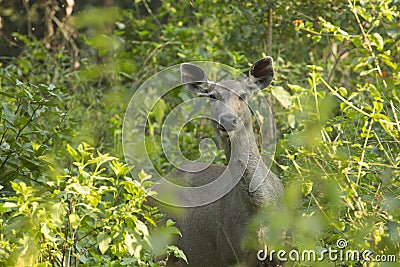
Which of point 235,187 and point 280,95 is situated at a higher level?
point 235,187

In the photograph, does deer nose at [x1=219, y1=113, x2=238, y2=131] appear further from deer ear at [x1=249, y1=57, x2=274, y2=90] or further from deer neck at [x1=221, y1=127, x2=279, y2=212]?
deer ear at [x1=249, y1=57, x2=274, y2=90]

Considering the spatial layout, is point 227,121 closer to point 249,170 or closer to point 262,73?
point 249,170

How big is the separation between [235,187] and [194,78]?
1.10 m

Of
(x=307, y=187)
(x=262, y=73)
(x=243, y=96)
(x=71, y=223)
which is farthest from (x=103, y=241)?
(x=262, y=73)

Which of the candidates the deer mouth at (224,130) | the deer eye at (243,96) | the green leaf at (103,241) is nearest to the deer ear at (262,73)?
the deer eye at (243,96)

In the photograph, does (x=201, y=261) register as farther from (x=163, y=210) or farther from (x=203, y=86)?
(x=203, y=86)

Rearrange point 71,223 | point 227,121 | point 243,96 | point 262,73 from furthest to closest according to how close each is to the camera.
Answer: point 262,73 → point 243,96 → point 227,121 → point 71,223

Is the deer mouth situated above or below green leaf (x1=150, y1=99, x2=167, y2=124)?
above

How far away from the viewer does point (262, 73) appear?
6.17 meters

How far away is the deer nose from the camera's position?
17.8ft

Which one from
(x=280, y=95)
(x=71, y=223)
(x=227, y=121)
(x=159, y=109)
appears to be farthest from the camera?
(x=159, y=109)

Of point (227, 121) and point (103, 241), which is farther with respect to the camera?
point (227, 121)

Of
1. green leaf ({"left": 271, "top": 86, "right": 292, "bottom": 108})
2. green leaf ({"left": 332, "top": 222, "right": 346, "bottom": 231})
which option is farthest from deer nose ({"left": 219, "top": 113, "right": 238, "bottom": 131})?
green leaf ({"left": 271, "top": 86, "right": 292, "bottom": 108})

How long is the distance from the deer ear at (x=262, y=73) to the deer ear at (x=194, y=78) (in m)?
0.40
